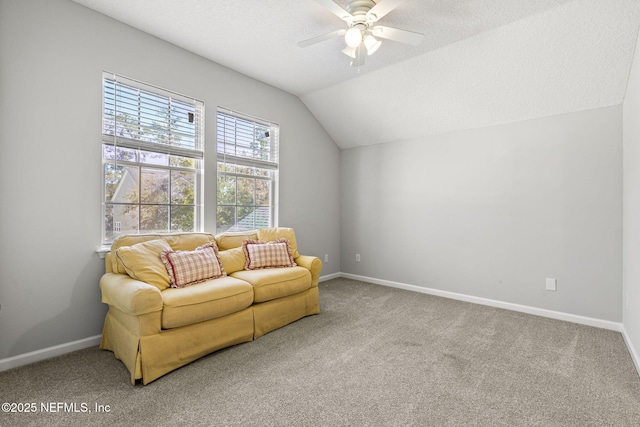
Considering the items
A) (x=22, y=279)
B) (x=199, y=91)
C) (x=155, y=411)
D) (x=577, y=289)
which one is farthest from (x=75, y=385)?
(x=577, y=289)

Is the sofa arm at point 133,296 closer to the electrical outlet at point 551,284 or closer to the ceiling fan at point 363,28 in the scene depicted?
the ceiling fan at point 363,28

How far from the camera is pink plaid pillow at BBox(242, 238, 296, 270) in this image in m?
3.25

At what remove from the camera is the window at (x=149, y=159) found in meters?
2.79

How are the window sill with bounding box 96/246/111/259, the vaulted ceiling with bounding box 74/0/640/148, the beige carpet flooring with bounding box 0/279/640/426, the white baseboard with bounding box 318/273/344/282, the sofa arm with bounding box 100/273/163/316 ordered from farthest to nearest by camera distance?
the white baseboard with bounding box 318/273/344/282
the window sill with bounding box 96/246/111/259
the vaulted ceiling with bounding box 74/0/640/148
the sofa arm with bounding box 100/273/163/316
the beige carpet flooring with bounding box 0/279/640/426

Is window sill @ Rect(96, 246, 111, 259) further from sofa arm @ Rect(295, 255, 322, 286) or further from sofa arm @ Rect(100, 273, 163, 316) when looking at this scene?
sofa arm @ Rect(295, 255, 322, 286)

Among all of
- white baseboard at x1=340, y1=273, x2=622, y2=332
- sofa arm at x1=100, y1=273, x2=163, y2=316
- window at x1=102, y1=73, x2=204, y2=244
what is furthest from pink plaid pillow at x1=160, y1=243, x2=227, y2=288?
white baseboard at x1=340, y1=273, x2=622, y2=332

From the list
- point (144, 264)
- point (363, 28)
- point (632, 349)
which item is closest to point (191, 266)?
point (144, 264)

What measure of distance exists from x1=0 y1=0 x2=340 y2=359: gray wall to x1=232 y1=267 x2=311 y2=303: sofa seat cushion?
1291 millimetres

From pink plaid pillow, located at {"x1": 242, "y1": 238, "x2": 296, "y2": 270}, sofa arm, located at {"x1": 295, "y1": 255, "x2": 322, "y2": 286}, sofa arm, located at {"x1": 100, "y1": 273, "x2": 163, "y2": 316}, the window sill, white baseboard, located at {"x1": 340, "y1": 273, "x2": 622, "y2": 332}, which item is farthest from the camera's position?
sofa arm, located at {"x1": 295, "y1": 255, "x2": 322, "y2": 286}

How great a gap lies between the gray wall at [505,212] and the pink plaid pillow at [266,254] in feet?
6.12

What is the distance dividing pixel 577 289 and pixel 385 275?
2.26 meters

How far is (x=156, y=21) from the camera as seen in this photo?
9.07ft

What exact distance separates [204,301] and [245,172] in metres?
1.99

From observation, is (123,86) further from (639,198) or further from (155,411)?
(639,198)
